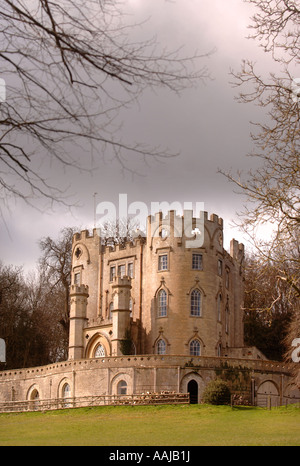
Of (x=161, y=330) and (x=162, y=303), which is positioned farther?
(x=162, y=303)

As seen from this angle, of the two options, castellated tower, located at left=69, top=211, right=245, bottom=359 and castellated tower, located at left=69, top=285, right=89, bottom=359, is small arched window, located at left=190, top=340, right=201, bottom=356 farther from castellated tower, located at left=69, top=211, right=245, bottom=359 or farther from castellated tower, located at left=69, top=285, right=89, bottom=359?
castellated tower, located at left=69, top=285, right=89, bottom=359

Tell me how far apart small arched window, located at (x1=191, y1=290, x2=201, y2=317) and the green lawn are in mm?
10288

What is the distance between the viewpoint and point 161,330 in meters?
49.8

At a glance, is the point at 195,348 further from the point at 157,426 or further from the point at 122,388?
the point at 157,426

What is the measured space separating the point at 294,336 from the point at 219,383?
579 centimetres

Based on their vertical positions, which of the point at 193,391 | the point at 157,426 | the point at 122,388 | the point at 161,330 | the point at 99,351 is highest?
the point at 161,330

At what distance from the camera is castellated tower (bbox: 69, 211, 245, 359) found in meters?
49.7

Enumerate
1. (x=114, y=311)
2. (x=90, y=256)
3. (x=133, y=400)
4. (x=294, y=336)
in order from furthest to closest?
(x=90, y=256) → (x=114, y=311) → (x=133, y=400) → (x=294, y=336)

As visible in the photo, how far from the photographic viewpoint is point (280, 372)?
47.7 meters

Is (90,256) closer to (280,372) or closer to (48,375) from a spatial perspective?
(48,375)

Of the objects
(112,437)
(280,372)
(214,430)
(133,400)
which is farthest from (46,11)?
(280,372)

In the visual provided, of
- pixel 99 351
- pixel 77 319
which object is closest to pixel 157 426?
pixel 99 351

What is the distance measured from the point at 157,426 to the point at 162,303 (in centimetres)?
1936

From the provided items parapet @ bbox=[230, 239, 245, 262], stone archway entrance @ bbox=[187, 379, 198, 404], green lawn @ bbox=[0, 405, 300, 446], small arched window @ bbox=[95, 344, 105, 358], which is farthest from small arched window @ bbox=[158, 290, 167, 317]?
green lawn @ bbox=[0, 405, 300, 446]
